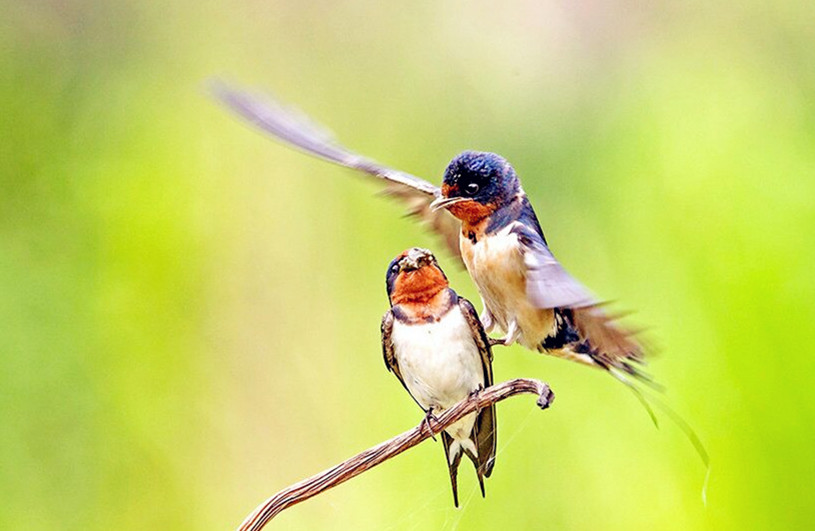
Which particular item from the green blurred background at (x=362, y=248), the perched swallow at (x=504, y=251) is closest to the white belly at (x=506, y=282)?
the perched swallow at (x=504, y=251)

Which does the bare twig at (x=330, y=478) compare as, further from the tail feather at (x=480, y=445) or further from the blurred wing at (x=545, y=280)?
the tail feather at (x=480, y=445)

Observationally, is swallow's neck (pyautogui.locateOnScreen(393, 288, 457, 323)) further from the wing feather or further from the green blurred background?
the green blurred background

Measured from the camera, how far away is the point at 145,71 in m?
1.84

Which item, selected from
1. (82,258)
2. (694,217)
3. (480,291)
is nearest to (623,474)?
(694,217)

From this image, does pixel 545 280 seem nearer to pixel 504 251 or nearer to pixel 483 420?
pixel 504 251

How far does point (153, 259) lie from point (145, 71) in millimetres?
405

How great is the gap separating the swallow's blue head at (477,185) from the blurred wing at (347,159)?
5cm

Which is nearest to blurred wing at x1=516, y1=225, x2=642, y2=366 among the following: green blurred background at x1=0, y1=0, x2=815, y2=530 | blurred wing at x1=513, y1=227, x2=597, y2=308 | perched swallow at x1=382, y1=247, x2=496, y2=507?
blurred wing at x1=513, y1=227, x2=597, y2=308

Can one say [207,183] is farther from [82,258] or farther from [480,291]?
[480,291]

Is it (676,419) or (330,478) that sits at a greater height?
(330,478)

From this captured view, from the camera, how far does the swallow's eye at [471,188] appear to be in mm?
771

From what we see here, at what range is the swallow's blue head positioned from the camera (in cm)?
76

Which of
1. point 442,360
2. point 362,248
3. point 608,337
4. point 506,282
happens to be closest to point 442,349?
point 442,360

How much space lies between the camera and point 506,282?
771mm
